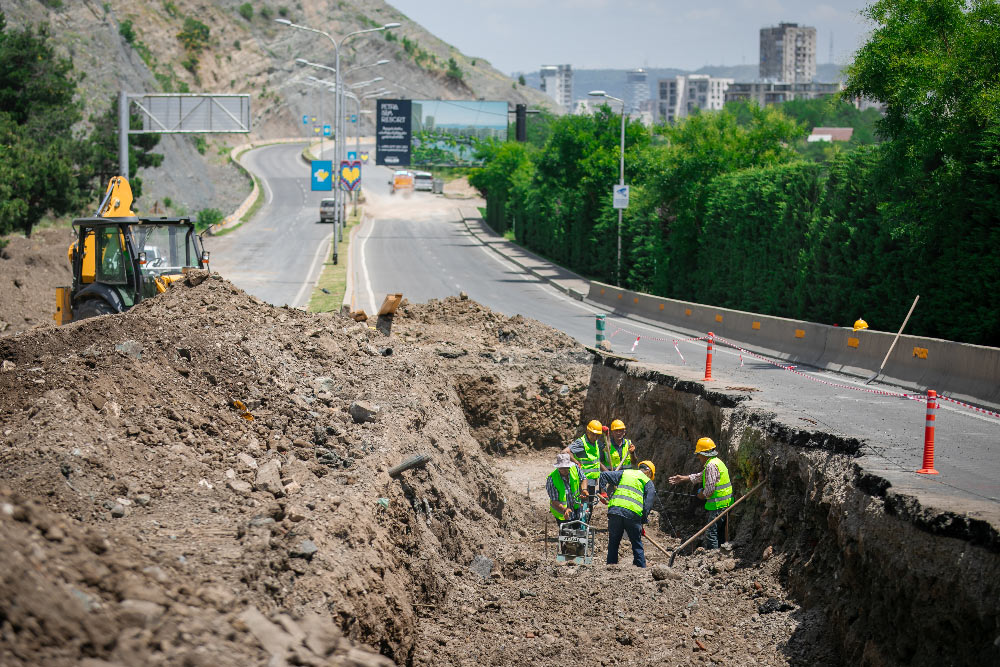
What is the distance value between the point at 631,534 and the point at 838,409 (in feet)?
14.4

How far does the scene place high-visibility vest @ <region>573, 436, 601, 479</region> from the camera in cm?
1287

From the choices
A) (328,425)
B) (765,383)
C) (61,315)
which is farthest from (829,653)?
(61,315)

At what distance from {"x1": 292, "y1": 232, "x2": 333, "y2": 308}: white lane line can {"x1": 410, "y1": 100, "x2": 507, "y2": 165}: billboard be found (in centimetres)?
4247

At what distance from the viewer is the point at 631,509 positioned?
11477mm

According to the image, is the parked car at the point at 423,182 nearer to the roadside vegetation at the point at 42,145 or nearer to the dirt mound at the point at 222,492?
the roadside vegetation at the point at 42,145

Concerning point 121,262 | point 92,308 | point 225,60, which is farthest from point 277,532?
point 225,60

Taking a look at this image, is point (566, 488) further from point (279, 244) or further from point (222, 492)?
point (279, 244)

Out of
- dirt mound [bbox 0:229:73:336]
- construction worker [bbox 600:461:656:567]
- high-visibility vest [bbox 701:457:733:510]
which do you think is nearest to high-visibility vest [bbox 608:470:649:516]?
construction worker [bbox 600:461:656:567]

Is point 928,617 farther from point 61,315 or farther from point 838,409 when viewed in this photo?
point 61,315

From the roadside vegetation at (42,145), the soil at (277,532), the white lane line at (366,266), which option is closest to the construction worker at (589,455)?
the soil at (277,532)

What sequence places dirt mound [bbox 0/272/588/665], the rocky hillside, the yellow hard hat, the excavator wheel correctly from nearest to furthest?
dirt mound [bbox 0/272/588/665], the yellow hard hat, the excavator wheel, the rocky hillside

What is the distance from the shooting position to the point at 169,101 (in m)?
38.5

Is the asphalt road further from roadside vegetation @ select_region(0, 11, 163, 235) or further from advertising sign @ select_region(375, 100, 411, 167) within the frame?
advertising sign @ select_region(375, 100, 411, 167)

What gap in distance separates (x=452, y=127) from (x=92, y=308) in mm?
85508
